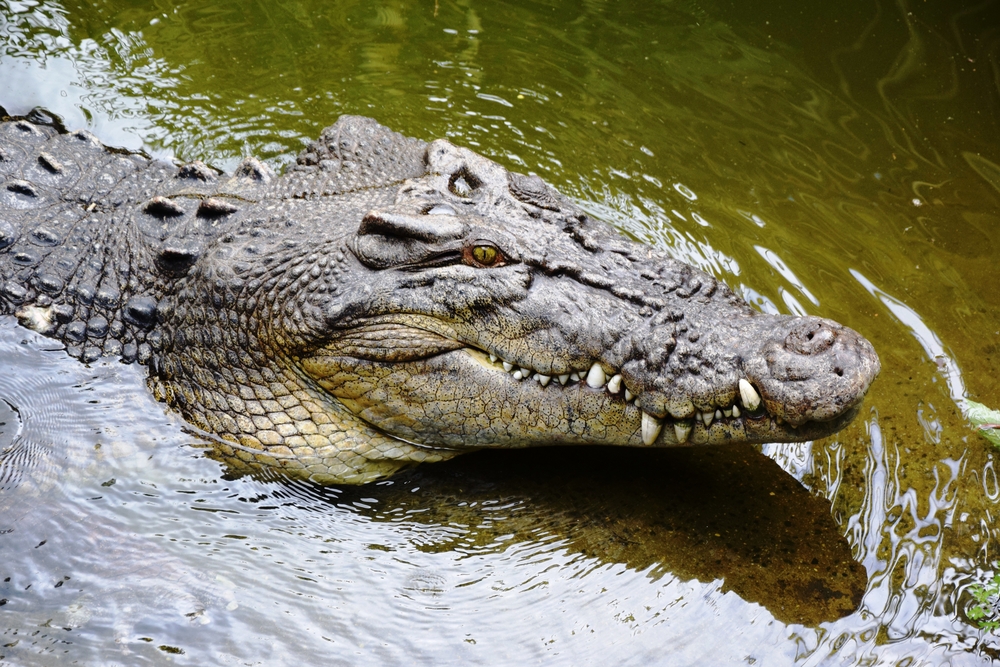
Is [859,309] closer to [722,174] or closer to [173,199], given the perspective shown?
[722,174]

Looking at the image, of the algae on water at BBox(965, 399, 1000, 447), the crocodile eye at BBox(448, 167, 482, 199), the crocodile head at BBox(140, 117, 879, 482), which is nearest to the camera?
the crocodile head at BBox(140, 117, 879, 482)

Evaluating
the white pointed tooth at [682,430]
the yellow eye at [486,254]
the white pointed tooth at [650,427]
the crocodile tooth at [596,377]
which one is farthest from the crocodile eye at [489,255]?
the white pointed tooth at [682,430]

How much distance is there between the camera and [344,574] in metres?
3.27

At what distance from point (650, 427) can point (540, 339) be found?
1.82 ft

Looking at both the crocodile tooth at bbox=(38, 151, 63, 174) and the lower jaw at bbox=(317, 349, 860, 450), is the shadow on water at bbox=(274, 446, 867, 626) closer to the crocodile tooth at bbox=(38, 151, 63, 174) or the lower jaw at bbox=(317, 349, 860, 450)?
the lower jaw at bbox=(317, 349, 860, 450)

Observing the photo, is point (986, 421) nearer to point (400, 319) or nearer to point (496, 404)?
point (496, 404)

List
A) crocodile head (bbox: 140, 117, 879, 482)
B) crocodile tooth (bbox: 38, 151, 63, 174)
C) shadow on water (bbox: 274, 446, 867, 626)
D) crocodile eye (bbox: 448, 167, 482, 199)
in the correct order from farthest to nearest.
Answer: crocodile tooth (bbox: 38, 151, 63, 174), crocodile eye (bbox: 448, 167, 482, 199), shadow on water (bbox: 274, 446, 867, 626), crocodile head (bbox: 140, 117, 879, 482)

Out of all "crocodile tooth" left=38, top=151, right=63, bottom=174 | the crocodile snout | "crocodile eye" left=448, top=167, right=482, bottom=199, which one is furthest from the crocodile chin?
"crocodile tooth" left=38, top=151, right=63, bottom=174

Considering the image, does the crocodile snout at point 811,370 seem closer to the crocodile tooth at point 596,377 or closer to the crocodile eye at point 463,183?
the crocodile tooth at point 596,377

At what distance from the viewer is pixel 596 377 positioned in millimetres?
3342

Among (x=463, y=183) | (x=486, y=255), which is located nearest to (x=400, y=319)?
(x=486, y=255)

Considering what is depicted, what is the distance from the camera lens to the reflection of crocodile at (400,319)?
3.17m

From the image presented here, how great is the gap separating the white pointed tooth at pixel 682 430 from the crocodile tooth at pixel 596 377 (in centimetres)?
33

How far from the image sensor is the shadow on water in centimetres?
327
